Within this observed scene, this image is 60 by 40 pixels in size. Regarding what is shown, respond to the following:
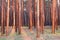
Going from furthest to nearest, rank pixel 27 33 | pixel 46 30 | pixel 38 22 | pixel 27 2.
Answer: pixel 27 2 → pixel 46 30 → pixel 27 33 → pixel 38 22

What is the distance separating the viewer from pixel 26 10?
2287mm

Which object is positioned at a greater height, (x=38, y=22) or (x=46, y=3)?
(x=46, y=3)

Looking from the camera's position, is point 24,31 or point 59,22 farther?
point 59,22

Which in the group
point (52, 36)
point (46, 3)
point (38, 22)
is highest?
point (46, 3)

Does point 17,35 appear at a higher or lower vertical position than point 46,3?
lower

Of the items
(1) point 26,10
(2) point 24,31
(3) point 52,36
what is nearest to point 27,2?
(1) point 26,10

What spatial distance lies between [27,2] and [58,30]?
54cm

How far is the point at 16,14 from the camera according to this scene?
193 cm

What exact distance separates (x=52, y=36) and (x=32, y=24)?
0.42 meters

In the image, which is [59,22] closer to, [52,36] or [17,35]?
[52,36]

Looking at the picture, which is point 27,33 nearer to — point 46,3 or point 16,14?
point 16,14

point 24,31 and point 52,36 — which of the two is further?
point 24,31

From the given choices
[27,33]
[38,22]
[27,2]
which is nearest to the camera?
[38,22]

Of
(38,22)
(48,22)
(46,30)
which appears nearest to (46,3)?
(48,22)
